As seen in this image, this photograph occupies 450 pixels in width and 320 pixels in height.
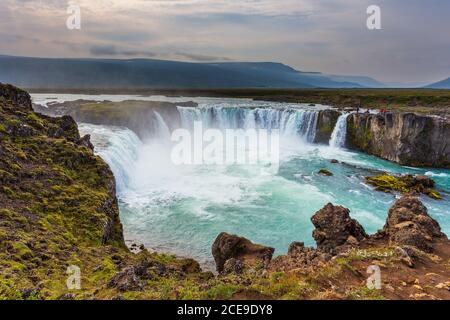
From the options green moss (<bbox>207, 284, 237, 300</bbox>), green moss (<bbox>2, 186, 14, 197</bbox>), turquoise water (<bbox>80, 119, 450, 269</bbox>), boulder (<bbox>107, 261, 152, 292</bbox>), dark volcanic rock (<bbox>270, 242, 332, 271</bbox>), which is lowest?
turquoise water (<bbox>80, 119, 450, 269</bbox>)

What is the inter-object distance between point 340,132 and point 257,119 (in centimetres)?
1471

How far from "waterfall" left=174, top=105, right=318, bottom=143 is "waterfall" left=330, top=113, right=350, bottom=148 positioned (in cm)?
376

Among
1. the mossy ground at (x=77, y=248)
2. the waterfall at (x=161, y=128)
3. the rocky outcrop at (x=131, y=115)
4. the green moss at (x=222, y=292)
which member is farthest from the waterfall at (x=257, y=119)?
the green moss at (x=222, y=292)

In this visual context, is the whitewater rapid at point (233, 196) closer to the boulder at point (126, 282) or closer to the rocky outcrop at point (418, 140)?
the rocky outcrop at point (418, 140)

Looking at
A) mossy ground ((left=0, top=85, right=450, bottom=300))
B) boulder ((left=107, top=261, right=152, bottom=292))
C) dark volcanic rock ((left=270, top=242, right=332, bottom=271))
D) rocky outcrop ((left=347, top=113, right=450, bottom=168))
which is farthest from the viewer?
rocky outcrop ((left=347, top=113, right=450, bottom=168))

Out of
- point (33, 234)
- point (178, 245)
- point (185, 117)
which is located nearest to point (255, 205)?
point (178, 245)

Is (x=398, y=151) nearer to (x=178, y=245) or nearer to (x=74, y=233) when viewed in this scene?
(x=178, y=245)

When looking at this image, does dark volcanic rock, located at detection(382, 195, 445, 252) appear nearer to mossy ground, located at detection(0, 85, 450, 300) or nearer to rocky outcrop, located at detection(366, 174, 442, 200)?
mossy ground, located at detection(0, 85, 450, 300)

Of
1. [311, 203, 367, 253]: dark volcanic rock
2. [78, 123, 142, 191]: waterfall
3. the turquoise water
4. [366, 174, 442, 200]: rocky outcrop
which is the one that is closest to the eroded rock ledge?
[311, 203, 367, 253]: dark volcanic rock

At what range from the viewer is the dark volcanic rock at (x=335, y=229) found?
48.0 feet

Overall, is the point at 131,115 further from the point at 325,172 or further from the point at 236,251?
the point at 236,251

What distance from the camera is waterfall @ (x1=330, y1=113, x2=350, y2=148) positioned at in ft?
172

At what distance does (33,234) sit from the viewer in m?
12.5

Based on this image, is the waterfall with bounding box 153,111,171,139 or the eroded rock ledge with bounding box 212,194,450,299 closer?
the eroded rock ledge with bounding box 212,194,450,299
